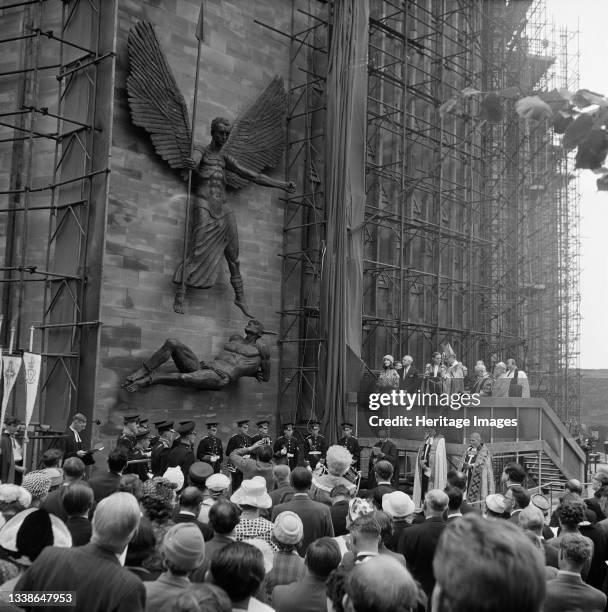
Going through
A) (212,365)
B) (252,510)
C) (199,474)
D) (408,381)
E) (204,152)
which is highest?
(204,152)

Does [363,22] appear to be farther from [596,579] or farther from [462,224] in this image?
[596,579]

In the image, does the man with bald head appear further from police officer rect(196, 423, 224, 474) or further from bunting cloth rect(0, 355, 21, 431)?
bunting cloth rect(0, 355, 21, 431)

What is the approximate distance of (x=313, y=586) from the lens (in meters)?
3.89

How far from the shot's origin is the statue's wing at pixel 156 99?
49.5 ft

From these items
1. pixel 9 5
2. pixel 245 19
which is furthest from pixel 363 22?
pixel 9 5

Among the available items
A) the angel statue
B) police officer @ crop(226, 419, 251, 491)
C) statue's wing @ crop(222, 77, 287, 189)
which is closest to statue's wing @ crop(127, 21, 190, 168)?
the angel statue

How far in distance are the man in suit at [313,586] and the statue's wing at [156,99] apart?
41.7 ft

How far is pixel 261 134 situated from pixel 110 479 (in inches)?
492

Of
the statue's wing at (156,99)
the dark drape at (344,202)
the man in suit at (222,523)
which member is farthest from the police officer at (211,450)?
the man in suit at (222,523)

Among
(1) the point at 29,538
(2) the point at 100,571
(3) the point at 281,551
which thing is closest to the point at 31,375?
(3) the point at 281,551

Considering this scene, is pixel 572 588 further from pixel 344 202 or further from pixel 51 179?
pixel 51 179

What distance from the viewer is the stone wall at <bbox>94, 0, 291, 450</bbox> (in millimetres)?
14750

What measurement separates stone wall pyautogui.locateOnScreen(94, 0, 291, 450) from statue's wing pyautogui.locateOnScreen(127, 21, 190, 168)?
0.82 ft

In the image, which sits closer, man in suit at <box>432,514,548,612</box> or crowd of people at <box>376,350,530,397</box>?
man in suit at <box>432,514,548,612</box>
